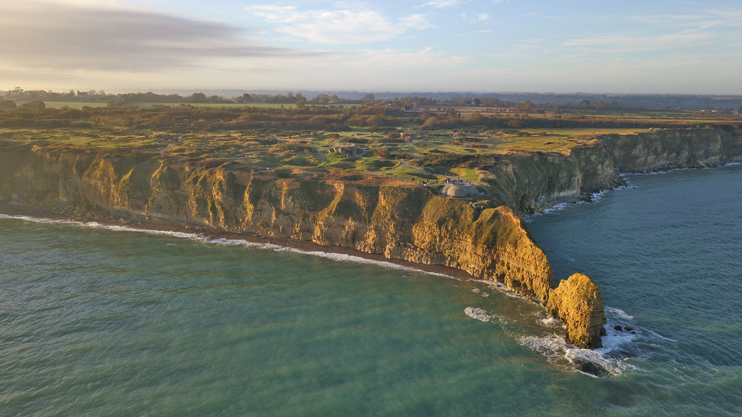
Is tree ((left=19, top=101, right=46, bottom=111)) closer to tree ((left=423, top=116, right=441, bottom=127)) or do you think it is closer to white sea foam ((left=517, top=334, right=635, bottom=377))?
tree ((left=423, top=116, right=441, bottom=127))

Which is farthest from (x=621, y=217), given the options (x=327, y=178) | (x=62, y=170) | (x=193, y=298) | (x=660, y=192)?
(x=62, y=170)

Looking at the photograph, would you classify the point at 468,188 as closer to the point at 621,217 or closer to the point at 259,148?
the point at 621,217

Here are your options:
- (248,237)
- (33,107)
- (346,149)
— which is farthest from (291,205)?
(33,107)

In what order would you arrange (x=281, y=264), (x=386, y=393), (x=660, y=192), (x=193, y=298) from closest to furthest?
(x=386, y=393) → (x=193, y=298) → (x=281, y=264) → (x=660, y=192)

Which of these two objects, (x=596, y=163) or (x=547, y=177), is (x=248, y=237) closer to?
(x=547, y=177)

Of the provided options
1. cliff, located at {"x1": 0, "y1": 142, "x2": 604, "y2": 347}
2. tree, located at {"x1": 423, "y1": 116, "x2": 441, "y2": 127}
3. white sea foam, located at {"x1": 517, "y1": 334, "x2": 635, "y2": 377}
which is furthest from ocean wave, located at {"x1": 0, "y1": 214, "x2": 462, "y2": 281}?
tree, located at {"x1": 423, "y1": 116, "x2": 441, "y2": 127}

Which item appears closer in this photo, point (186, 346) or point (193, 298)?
point (186, 346)
